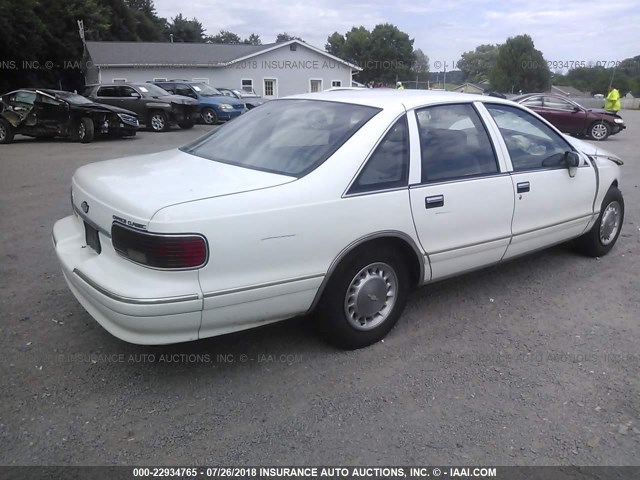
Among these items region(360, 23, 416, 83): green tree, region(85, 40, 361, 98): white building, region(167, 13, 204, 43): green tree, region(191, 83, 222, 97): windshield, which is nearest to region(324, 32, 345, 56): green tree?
region(360, 23, 416, 83): green tree

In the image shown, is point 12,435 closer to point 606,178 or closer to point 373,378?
point 373,378

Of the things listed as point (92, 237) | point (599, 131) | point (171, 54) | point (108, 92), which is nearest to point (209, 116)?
point (108, 92)

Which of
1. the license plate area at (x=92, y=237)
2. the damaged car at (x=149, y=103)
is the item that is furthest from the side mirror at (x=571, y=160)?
the damaged car at (x=149, y=103)

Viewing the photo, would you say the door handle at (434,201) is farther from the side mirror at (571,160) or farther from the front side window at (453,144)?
the side mirror at (571,160)

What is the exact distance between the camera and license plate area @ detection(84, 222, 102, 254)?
3059 millimetres

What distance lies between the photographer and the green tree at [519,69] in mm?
63969

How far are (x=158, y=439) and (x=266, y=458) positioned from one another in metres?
0.54

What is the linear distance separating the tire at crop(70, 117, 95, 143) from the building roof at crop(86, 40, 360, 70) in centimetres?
2191

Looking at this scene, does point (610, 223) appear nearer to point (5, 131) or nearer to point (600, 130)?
point (600, 130)

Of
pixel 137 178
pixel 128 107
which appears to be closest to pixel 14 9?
pixel 128 107

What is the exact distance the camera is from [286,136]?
139 inches

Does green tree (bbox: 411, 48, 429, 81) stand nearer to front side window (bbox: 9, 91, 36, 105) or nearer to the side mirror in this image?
front side window (bbox: 9, 91, 36, 105)

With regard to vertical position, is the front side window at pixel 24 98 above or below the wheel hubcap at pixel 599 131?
above

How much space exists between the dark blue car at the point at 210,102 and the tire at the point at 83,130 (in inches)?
240
